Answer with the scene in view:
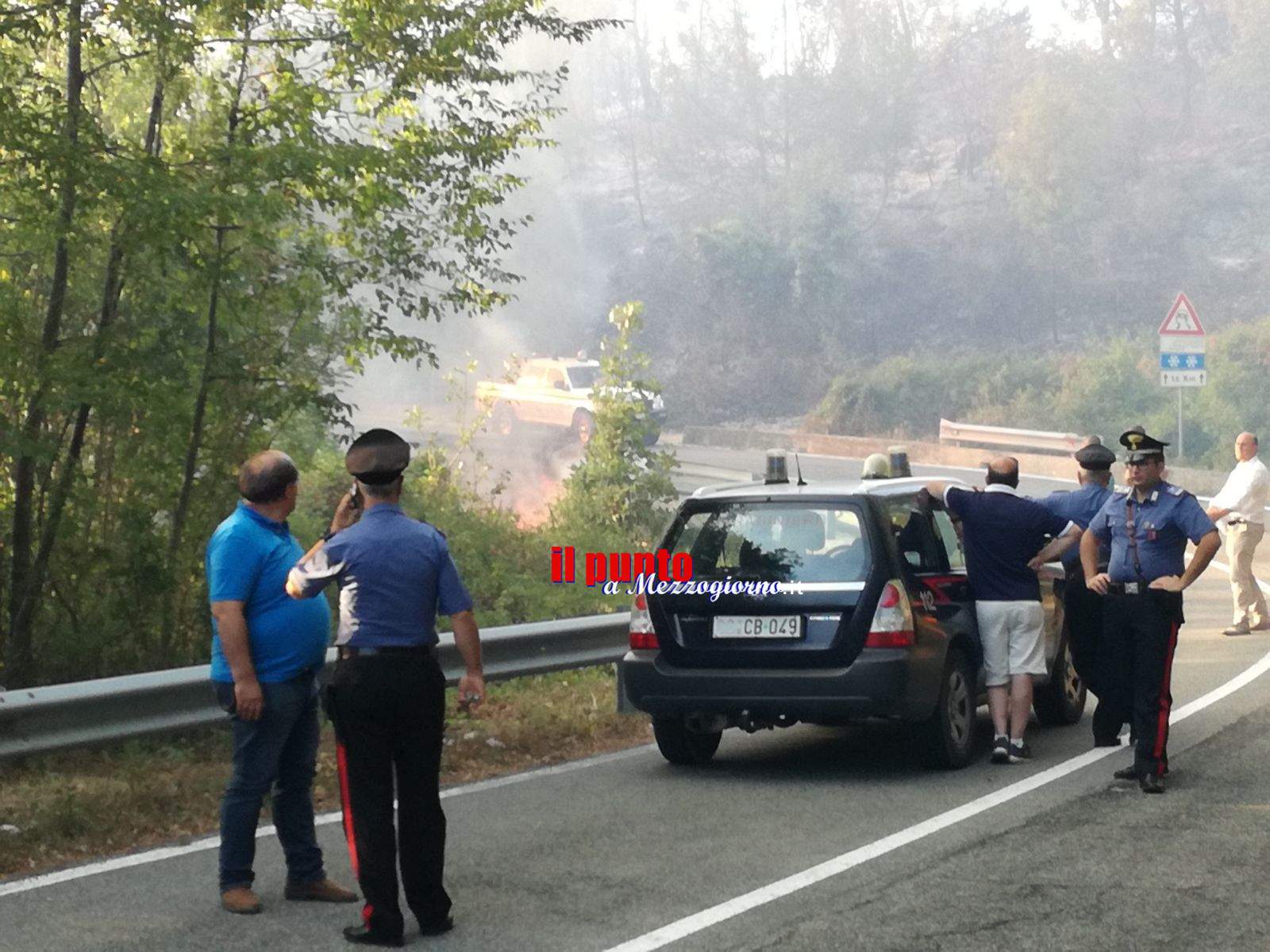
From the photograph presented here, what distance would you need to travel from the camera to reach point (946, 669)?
9.38 metres

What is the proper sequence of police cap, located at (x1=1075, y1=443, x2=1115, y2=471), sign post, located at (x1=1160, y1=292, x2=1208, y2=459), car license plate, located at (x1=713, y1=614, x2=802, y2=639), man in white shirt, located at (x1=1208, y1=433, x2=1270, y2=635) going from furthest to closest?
sign post, located at (x1=1160, y1=292, x2=1208, y2=459) → man in white shirt, located at (x1=1208, y1=433, x2=1270, y2=635) → police cap, located at (x1=1075, y1=443, x2=1115, y2=471) → car license plate, located at (x1=713, y1=614, x2=802, y2=639)

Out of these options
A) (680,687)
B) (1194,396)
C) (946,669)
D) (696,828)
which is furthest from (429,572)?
(1194,396)

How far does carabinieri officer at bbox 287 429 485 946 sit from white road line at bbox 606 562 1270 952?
0.79 m

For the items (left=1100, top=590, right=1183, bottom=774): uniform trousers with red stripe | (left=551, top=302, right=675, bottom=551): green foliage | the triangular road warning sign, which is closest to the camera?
(left=1100, top=590, right=1183, bottom=774): uniform trousers with red stripe

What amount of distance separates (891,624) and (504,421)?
3196 cm

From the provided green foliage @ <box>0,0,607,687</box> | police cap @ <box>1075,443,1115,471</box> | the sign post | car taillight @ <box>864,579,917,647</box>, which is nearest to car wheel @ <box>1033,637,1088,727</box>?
police cap @ <box>1075,443,1115,471</box>

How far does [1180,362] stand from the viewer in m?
30.5

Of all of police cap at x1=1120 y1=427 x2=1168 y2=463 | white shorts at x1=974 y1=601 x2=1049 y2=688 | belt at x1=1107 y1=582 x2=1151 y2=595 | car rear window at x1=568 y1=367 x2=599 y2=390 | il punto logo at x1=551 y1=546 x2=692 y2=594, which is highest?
car rear window at x1=568 y1=367 x2=599 y2=390

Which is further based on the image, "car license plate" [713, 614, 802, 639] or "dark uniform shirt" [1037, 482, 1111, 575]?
"dark uniform shirt" [1037, 482, 1111, 575]

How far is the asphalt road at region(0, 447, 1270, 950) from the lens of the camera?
5.92m

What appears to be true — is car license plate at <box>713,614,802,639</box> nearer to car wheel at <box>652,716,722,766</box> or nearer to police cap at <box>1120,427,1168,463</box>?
car wheel at <box>652,716,722,766</box>

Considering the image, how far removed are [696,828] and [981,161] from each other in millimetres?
74255

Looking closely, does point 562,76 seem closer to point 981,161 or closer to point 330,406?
point 330,406

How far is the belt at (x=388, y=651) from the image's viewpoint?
19.1ft
